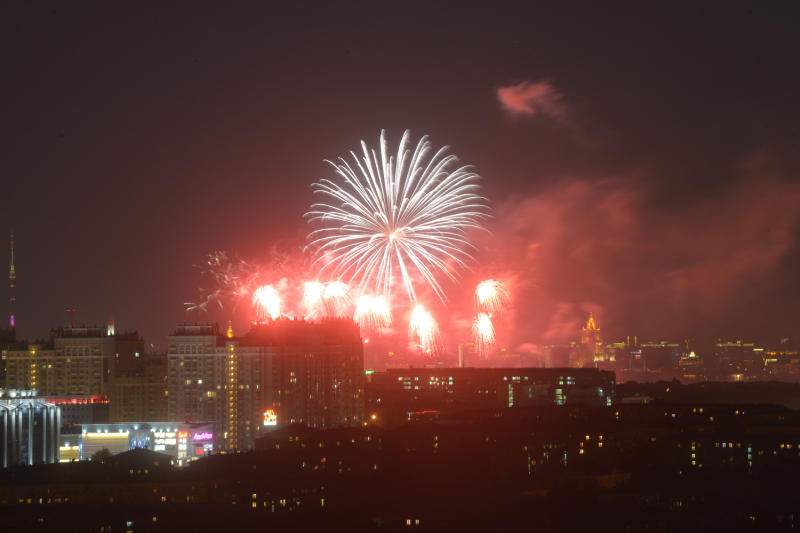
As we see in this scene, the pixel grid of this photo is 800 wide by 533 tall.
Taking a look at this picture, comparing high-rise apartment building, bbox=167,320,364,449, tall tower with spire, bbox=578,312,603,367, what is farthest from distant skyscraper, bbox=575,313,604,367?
high-rise apartment building, bbox=167,320,364,449

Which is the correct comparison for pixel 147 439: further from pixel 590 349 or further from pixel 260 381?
pixel 590 349

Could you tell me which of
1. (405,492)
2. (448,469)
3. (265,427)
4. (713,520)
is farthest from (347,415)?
(713,520)

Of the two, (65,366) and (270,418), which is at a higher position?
(65,366)

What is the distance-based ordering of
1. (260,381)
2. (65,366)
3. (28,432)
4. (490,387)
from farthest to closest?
(490,387) → (65,366) → (260,381) → (28,432)

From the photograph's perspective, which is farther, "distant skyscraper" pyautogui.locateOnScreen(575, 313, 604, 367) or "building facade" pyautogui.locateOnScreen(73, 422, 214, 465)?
"distant skyscraper" pyautogui.locateOnScreen(575, 313, 604, 367)

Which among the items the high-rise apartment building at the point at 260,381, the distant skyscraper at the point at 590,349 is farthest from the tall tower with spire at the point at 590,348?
the high-rise apartment building at the point at 260,381

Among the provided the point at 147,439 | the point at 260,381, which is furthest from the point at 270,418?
the point at 147,439

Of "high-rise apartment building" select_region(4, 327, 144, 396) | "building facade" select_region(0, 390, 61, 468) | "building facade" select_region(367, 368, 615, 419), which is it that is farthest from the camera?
"building facade" select_region(367, 368, 615, 419)

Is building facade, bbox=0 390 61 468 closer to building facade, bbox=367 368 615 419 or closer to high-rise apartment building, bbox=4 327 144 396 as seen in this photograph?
high-rise apartment building, bbox=4 327 144 396

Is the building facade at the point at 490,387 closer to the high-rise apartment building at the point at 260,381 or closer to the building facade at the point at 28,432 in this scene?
the high-rise apartment building at the point at 260,381

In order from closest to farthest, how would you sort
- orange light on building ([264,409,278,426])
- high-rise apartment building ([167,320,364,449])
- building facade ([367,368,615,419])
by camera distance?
orange light on building ([264,409,278,426]) < high-rise apartment building ([167,320,364,449]) < building facade ([367,368,615,419])

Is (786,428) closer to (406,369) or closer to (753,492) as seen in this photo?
(753,492)
